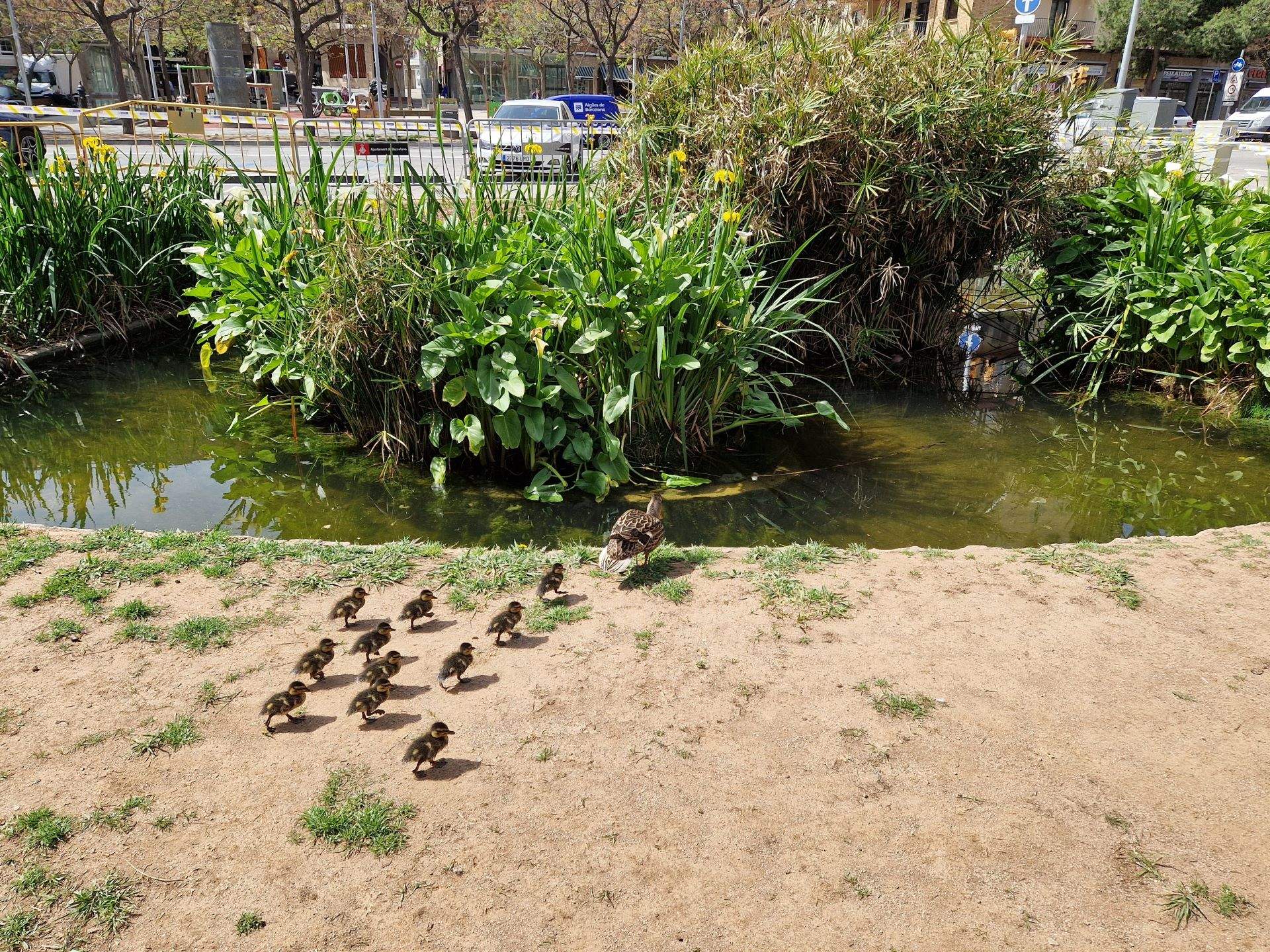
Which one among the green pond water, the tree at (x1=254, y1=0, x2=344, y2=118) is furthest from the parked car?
the tree at (x1=254, y1=0, x2=344, y2=118)

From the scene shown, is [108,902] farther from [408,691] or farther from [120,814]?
[408,691]

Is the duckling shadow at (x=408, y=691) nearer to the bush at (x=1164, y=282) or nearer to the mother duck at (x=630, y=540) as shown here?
the mother duck at (x=630, y=540)

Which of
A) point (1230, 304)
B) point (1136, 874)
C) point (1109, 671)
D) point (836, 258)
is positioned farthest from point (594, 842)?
point (1230, 304)

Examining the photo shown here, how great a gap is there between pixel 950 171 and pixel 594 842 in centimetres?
749

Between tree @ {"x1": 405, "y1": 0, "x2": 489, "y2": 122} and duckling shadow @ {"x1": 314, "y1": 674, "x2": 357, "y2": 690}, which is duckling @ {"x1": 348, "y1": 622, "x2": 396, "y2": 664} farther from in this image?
tree @ {"x1": 405, "y1": 0, "x2": 489, "y2": 122}

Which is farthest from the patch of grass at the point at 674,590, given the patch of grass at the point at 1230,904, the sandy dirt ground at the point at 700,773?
the patch of grass at the point at 1230,904

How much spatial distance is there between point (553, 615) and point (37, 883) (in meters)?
2.24

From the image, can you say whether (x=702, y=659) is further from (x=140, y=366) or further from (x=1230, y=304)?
(x=140, y=366)

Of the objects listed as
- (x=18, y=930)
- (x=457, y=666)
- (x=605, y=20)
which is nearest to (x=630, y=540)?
(x=457, y=666)

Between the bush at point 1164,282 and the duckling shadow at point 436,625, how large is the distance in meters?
7.16

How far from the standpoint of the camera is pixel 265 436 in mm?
7707

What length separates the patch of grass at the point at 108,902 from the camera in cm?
285

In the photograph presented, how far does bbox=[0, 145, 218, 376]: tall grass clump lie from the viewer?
8438 millimetres

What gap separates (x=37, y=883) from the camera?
116 inches
